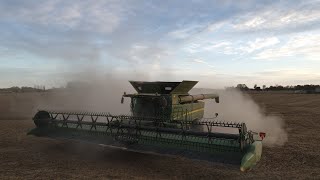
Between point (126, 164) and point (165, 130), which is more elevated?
point (165, 130)

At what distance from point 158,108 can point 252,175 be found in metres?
4.49

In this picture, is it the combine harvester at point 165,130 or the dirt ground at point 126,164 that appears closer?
the combine harvester at point 165,130

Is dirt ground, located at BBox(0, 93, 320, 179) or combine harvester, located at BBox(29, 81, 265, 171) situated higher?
combine harvester, located at BBox(29, 81, 265, 171)

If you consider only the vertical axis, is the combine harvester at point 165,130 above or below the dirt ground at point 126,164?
above

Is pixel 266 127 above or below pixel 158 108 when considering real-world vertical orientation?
below

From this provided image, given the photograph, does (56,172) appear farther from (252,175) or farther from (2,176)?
(252,175)

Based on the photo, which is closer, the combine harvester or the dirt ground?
the combine harvester

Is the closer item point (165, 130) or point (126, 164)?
point (165, 130)

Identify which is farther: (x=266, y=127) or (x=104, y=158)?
(x=266, y=127)

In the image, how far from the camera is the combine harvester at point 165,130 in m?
9.21

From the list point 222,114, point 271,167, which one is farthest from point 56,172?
point 222,114

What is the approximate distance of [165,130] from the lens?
1067 cm

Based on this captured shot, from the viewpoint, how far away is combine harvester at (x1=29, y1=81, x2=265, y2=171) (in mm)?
9211

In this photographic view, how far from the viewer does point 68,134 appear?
506 inches
